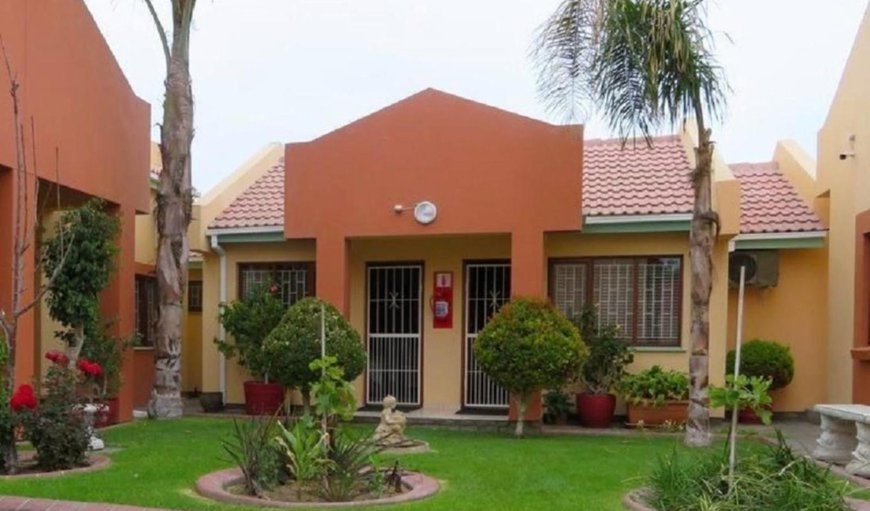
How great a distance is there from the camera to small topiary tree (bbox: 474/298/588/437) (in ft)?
36.0

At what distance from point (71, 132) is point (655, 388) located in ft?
29.6

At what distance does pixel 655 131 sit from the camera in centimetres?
1080

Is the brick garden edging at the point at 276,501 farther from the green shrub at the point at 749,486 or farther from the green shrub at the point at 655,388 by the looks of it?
the green shrub at the point at 655,388

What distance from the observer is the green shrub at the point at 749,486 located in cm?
627

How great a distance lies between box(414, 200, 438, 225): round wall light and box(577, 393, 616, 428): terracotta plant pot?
3.57m

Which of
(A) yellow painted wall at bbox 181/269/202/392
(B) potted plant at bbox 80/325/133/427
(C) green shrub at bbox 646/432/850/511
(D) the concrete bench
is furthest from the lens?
(A) yellow painted wall at bbox 181/269/202/392

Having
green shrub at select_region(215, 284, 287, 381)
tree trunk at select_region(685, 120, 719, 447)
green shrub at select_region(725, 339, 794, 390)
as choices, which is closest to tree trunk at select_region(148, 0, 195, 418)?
green shrub at select_region(215, 284, 287, 381)

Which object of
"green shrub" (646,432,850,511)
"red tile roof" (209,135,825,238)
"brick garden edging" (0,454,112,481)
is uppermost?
"red tile roof" (209,135,825,238)

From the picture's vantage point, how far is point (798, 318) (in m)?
14.4

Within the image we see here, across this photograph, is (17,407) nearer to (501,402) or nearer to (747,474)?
(747,474)

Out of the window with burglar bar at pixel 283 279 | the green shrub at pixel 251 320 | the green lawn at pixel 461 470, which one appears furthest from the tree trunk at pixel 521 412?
the window with burglar bar at pixel 283 279

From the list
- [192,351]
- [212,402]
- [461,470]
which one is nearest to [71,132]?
[212,402]

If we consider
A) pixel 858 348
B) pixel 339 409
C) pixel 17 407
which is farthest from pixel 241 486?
pixel 858 348

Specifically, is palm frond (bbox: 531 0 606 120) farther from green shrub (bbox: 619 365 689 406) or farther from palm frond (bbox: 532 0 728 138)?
green shrub (bbox: 619 365 689 406)
